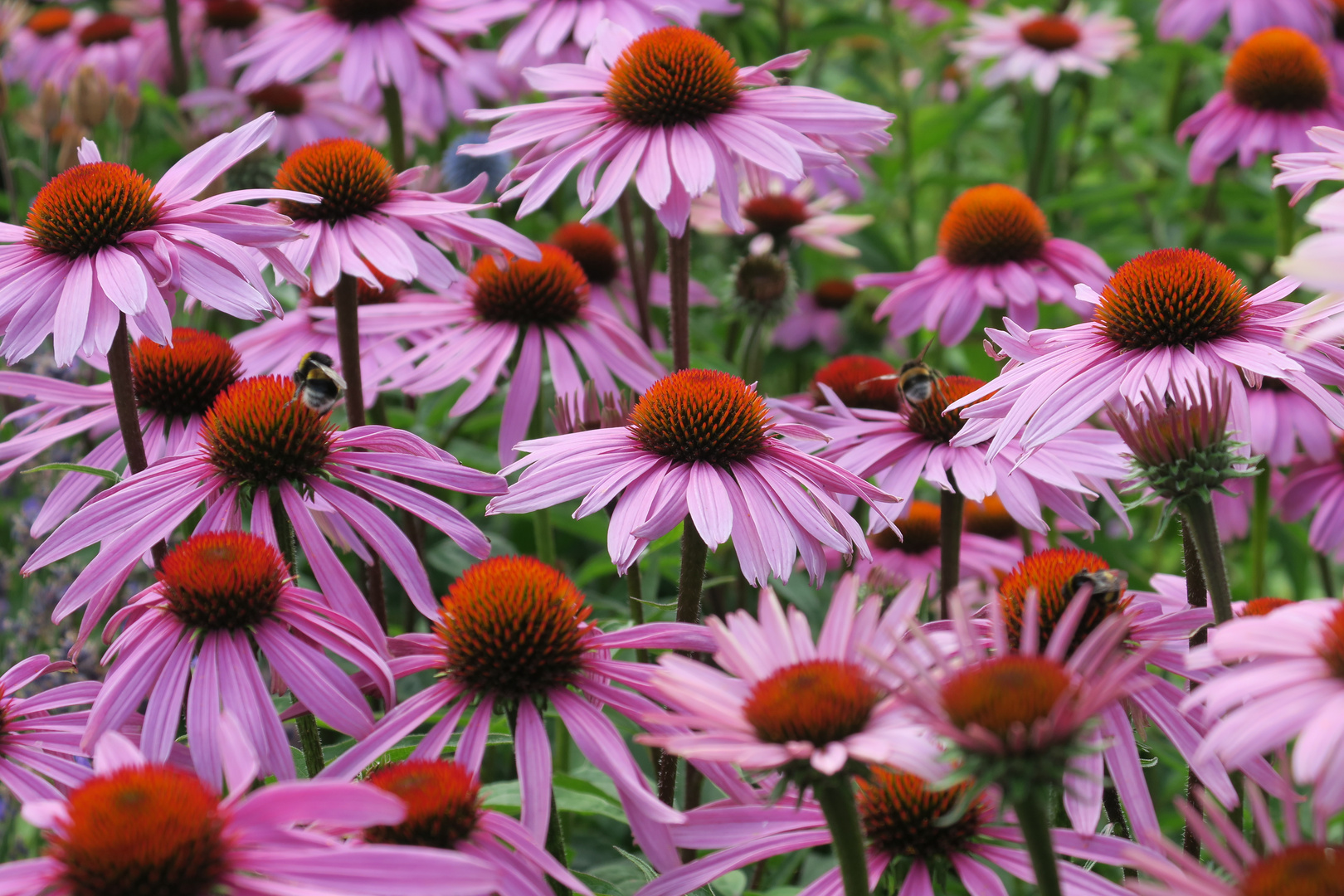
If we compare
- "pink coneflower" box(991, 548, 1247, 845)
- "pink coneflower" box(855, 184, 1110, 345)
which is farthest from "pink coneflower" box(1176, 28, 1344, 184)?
"pink coneflower" box(991, 548, 1247, 845)

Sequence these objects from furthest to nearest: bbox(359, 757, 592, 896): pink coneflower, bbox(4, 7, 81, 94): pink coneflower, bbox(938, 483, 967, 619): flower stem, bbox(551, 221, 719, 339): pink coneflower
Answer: bbox(4, 7, 81, 94): pink coneflower < bbox(551, 221, 719, 339): pink coneflower < bbox(938, 483, 967, 619): flower stem < bbox(359, 757, 592, 896): pink coneflower

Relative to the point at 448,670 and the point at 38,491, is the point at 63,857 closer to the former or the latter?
the point at 448,670

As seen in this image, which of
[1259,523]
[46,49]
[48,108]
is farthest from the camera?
[46,49]

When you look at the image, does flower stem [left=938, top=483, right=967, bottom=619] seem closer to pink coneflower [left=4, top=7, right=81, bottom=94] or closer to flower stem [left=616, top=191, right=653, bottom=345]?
flower stem [left=616, top=191, right=653, bottom=345]

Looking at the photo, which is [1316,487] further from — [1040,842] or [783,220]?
[1040,842]

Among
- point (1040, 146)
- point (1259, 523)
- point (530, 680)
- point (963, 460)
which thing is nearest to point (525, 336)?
point (963, 460)

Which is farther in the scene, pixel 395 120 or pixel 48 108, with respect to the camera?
pixel 395 120

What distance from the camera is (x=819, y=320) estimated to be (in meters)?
3.13

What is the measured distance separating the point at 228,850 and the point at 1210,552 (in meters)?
0.87

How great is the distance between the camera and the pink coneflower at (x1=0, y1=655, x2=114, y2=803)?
1131 millimetres

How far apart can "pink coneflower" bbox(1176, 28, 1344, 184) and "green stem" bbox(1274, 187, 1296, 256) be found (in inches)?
7.9

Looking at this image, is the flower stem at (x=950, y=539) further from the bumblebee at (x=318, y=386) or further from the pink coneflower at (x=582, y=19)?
the pink coneflower at (x=582, y=19)

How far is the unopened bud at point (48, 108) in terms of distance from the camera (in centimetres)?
228

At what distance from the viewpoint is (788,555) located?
4.25ft
